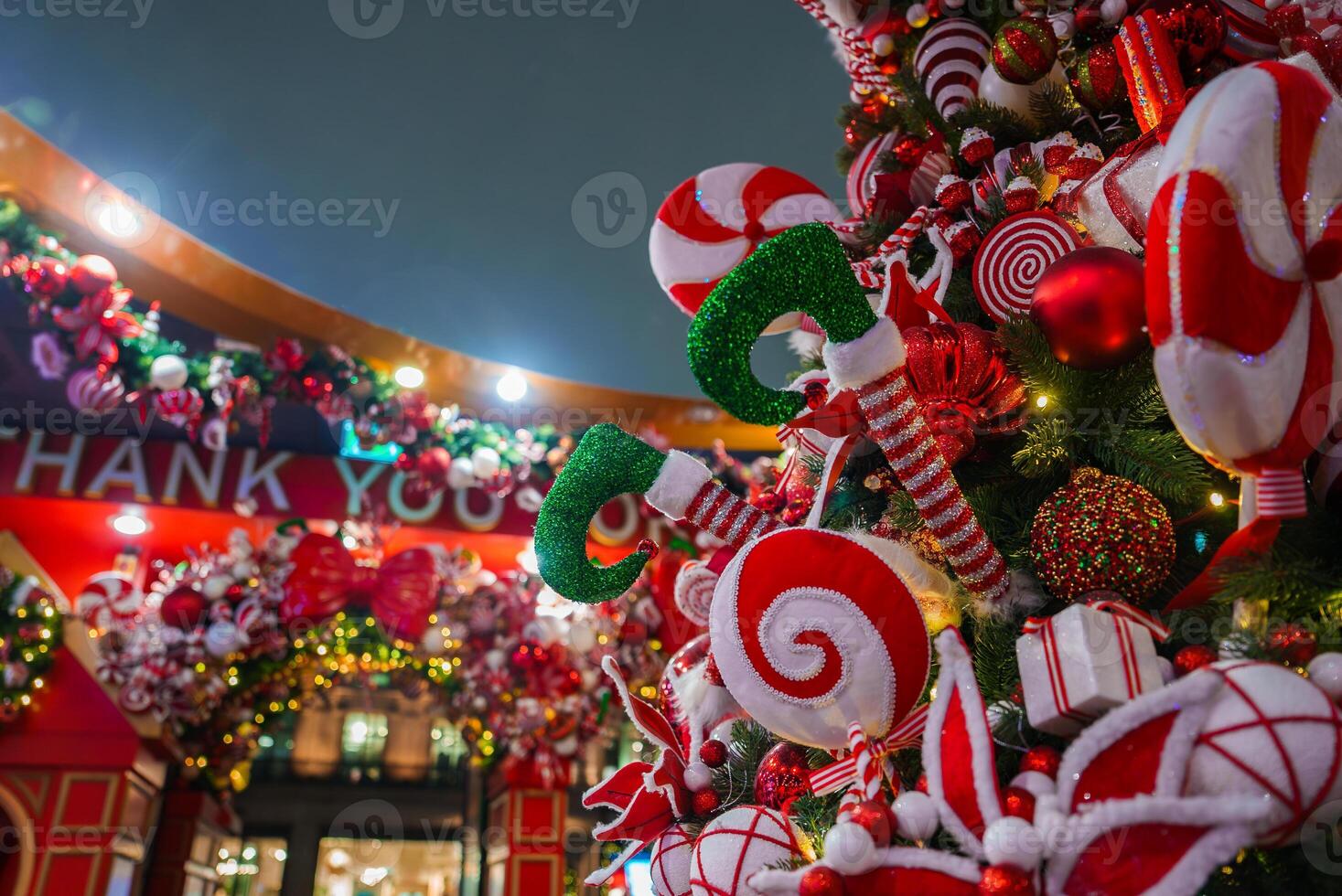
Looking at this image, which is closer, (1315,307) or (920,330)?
(1315,307)

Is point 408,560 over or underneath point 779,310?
over

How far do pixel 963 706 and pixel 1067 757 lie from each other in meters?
0.09

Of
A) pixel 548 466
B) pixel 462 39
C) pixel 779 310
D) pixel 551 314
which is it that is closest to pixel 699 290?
pixel 779 310

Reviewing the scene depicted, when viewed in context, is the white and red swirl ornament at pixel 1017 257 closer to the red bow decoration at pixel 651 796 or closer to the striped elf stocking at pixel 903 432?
the striped elf stocking at pixel 903 432

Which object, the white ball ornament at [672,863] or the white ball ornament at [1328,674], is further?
the white ball ornament at [672,863]

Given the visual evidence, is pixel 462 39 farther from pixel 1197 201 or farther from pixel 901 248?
pixel 1197 201

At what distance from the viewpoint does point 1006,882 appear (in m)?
0.67

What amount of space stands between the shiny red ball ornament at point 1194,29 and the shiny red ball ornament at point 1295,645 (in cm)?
87

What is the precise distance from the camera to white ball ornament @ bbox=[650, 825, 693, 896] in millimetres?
1092

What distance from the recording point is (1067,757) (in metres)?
0.70

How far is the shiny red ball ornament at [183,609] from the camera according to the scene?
Answer: 4019 mm

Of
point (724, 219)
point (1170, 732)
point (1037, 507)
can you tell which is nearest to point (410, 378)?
point (724, 219)

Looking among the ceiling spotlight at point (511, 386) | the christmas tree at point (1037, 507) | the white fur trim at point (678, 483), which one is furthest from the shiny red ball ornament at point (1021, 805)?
the ceiling spotlight at point (511, 386)

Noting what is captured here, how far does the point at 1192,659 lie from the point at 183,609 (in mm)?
4227
